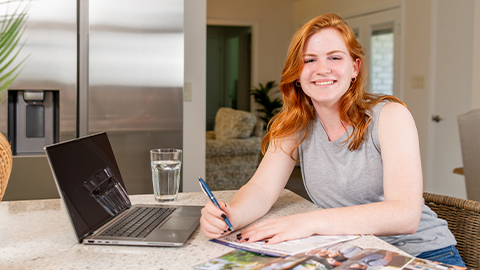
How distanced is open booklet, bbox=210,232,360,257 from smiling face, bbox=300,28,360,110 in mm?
448

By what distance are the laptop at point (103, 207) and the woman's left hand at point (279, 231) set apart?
0.45 feet

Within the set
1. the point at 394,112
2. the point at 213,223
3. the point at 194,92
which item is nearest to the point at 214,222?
the point at 213,223

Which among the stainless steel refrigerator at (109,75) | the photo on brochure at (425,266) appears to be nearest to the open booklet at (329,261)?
the photo on brochure at (425,266)

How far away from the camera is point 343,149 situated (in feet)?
4.30

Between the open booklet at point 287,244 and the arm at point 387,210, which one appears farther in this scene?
the arm at point 387,210

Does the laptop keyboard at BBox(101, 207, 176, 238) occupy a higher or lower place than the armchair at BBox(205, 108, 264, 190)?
higher

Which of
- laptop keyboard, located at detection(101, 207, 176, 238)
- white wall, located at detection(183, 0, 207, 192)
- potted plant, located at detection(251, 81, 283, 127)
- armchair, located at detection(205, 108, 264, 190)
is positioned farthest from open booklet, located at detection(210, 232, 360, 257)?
potted plant, located at detection(251, 81, 283, 127)

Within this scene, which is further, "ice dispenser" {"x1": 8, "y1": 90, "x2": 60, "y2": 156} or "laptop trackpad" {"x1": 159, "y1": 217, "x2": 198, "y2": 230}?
"ice dispenser" {"x1": 8, "y1": 90, "x2": 60, "y2": 156}

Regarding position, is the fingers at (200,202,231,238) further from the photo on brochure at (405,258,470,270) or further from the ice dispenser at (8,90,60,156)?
the ice dispenser at (8,90,60,156)

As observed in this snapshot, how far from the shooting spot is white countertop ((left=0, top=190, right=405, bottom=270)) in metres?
0.84

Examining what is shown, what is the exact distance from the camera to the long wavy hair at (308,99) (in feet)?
4.28

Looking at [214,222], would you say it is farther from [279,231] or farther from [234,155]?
[234,155]

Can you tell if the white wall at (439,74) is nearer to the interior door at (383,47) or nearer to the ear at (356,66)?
the interior door at (383,47)

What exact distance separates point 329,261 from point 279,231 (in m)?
0.18
